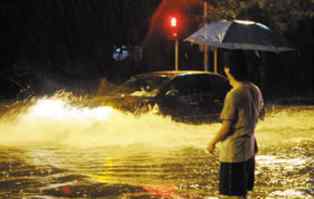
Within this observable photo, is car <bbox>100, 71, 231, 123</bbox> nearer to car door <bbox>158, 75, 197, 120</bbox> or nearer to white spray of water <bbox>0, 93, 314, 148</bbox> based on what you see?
car door <bbox>158, 75, 197, 120</bbox>

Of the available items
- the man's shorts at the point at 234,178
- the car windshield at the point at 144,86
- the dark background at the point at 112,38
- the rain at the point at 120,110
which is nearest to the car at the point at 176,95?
the car windshield at the point at 144,86

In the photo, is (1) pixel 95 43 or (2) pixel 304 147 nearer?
(2) pixel 304 147

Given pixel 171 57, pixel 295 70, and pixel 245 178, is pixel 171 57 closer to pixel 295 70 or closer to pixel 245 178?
pixel 295 70

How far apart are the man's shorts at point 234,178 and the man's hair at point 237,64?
87 centimetres

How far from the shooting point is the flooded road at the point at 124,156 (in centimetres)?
970

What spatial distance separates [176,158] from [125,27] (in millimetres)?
19318

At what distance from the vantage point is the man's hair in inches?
286

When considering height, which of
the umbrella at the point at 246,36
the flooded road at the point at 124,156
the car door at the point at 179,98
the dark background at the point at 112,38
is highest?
the dark background at the point at 112,38

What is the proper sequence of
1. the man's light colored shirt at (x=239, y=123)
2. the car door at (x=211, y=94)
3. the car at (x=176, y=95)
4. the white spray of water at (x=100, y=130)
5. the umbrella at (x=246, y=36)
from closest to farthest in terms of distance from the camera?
1. the man's light colored shirt at (x=239, y=123)
2. the umbrella at (x=246, y=36)
3. the white spray of water at (x=100, y=130)
4. the car at (x=176, y=95)
5. the car door at (x=211, y=94)

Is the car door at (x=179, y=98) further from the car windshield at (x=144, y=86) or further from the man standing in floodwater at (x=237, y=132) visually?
the man standing in floodwater at (x=237, y=132)

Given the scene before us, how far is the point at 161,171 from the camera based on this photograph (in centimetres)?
1128

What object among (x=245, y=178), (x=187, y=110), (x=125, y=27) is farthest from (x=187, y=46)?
(x=245, y=178)

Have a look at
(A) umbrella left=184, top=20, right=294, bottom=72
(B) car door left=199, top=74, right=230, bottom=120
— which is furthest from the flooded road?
(A) umbrella left=184, top=20, right=294, bottom=72

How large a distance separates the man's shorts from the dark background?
2009cm
